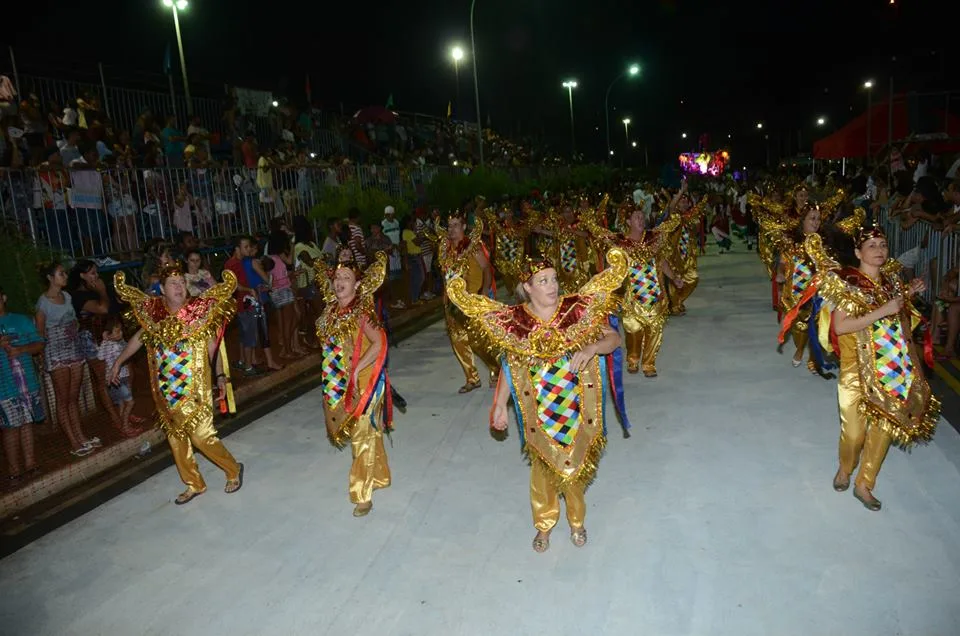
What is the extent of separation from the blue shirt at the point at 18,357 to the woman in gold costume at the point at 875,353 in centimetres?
612

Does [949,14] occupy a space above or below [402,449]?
above

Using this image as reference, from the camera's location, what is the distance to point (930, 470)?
5.87 m

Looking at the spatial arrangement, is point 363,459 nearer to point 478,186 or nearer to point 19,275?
point 19,275

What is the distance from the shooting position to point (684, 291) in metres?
11.7

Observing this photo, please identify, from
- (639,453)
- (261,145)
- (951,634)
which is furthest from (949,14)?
(951,634)

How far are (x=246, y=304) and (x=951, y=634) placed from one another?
25.4ft

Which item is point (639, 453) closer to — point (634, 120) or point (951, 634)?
point (951, 634)

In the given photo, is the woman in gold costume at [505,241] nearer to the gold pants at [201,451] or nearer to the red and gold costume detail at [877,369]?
the gold pants at [201,451]

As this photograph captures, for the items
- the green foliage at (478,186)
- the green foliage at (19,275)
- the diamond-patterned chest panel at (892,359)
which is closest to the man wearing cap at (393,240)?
the green foliage at (478,186)

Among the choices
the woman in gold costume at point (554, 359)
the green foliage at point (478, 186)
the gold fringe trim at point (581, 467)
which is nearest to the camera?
the woman in gold costume at point (554, 359)

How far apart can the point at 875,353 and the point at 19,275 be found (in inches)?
307

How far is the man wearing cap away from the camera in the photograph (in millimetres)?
14336

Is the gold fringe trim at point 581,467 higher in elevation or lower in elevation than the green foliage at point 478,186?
lower

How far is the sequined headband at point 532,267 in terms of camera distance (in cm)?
464
